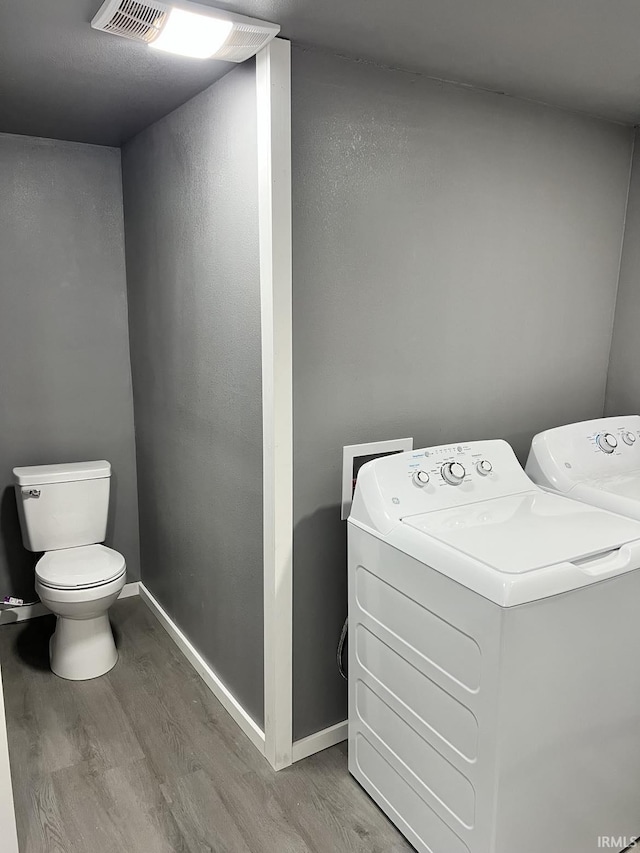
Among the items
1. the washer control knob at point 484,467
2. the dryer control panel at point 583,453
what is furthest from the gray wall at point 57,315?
the dryer control panel at point 583,453

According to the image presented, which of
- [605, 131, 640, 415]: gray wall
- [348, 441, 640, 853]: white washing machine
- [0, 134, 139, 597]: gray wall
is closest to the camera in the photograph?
[348, 441, 640, 853]: white washing machine

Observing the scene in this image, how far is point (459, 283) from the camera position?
2.21 metres

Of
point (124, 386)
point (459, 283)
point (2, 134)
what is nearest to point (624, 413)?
point (459, 283)

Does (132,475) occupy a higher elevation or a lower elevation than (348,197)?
lower

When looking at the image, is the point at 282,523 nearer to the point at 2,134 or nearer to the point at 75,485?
the point at 75,485

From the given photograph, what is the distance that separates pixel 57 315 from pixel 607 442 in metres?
2.39

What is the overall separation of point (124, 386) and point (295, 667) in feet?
5.48

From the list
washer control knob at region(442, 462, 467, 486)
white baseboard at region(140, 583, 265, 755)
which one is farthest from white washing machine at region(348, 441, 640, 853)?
white baseboard at region(140, 583, 265, 755)

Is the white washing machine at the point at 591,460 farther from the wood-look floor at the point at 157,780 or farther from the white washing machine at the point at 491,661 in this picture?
the wood-look floor at the point at 157,780

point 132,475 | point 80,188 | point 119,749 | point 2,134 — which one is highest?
point 2,134

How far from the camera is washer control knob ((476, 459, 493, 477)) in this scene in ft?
6.65

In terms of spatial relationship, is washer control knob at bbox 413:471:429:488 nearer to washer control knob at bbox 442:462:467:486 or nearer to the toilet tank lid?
washer control knob at bbox 442:462:467:486

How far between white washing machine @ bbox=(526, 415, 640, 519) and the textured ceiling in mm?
1145

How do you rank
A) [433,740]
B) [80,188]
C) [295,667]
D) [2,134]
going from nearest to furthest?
[433,740]
[295,667]
[2,134]
[80,188]
